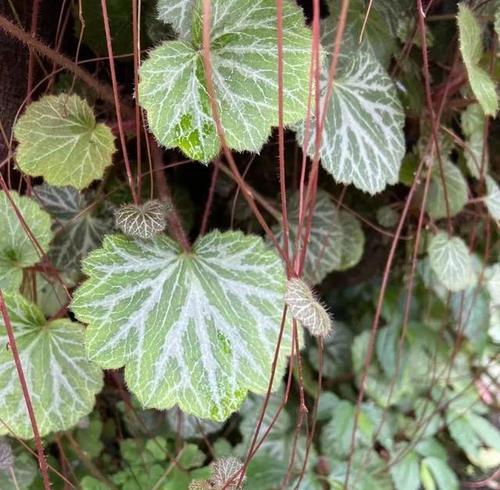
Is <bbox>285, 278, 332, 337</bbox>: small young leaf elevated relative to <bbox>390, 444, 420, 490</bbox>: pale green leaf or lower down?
elevated

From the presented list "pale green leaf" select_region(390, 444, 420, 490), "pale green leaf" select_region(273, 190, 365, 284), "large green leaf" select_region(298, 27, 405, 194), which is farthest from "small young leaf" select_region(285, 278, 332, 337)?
"pale green leaf" select_region(390, 444, 420, 490)

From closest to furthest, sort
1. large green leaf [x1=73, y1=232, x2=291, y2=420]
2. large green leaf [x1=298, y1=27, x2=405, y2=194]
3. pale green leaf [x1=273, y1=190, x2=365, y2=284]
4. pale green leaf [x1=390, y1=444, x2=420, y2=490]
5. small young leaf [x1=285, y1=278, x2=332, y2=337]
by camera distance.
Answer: small young leaf [x1=285, y1=278, x2=332, y2=337] < large green leaf [x1=73, y1=232, x2=291, y2=420] < large green leaf [x1=298, y1=27, x2=405, y2=194] < pale green leaf [x1=273, y1=190, x2=365, y2=284] < pale green leaf [x1=390, y1=444, x2=420, y2=490]

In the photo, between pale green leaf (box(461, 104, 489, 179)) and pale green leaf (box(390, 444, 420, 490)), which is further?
pale green leaf (box(390, 444, 420, 490))

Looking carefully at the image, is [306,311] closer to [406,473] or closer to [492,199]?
[492,199]

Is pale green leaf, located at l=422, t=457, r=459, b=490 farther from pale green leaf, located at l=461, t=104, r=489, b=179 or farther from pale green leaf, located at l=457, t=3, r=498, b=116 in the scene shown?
pale green leaf, located at l=457, t=3, r=498, b=116

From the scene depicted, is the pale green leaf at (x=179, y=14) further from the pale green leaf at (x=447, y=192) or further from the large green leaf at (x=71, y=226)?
the pale green leaf at (x=447, y=192)

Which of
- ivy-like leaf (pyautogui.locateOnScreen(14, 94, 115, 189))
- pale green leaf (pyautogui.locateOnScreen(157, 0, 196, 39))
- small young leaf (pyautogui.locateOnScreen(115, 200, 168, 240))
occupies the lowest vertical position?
small young leaf (pyautogui.locateOnScreen(115, 200, 168, 240))

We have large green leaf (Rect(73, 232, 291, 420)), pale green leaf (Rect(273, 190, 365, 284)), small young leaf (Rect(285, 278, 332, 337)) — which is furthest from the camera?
pale green leaf (Rect(273, 190, 365, 284))

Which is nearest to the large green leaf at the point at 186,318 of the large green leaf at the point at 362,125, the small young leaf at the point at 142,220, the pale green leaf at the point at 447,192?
the small young leaf at the point at 142,220
